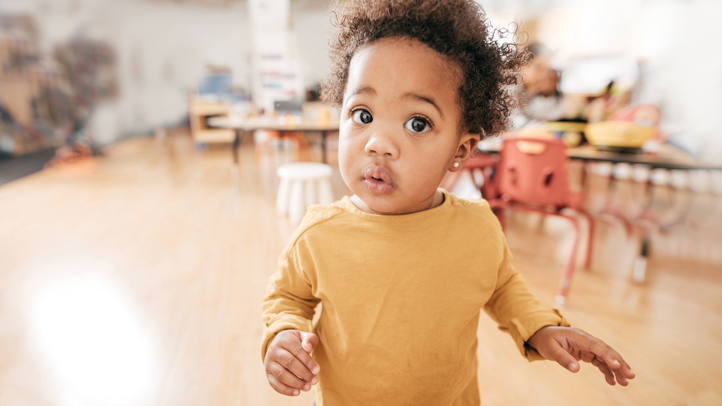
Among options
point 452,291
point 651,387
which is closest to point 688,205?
point 651,387

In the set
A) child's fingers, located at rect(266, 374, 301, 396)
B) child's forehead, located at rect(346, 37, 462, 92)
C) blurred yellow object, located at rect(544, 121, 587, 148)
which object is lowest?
child's fingers, located at rect(266, 374, 301, 396)

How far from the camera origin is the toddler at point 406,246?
558 millimetres

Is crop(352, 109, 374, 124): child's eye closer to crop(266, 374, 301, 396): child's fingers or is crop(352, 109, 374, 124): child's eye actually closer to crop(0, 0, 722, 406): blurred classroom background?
crop(0, 0, 722, 406): blurred classroom background

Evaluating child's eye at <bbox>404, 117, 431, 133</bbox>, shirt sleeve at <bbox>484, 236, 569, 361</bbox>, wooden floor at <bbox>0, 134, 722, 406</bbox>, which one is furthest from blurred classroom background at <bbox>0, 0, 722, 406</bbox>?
shirt sleeve at <bbox>484, 236, 569, 361</bbox>

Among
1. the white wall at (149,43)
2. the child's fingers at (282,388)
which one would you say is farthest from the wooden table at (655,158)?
the white wall at (149,43)

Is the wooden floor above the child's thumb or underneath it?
underneath

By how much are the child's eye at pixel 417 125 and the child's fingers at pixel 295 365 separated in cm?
37

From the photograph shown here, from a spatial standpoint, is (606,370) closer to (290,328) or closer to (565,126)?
(290,328)

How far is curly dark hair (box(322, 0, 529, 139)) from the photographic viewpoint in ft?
1.85

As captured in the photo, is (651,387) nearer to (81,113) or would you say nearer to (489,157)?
(489,157)

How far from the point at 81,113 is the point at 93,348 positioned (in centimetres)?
505

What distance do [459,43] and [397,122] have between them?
0.16 meters

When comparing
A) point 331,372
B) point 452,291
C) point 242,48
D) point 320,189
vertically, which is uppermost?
point 242,48

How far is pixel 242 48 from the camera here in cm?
786
